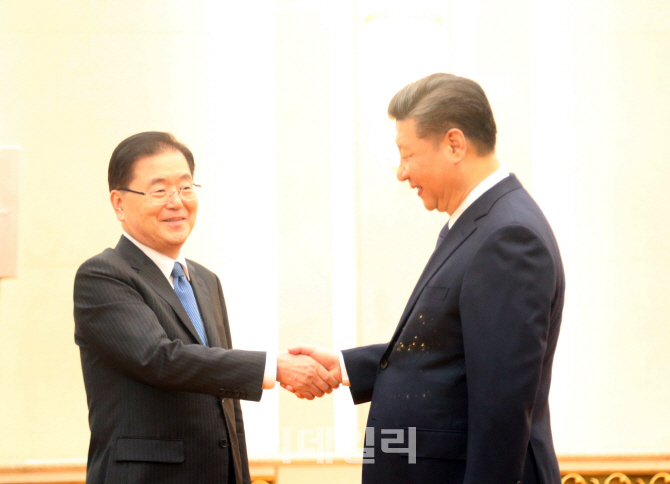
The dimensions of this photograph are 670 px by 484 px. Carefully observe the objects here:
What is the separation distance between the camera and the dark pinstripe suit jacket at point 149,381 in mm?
2230

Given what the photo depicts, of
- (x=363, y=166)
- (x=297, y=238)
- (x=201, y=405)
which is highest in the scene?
(x=363, y=166)

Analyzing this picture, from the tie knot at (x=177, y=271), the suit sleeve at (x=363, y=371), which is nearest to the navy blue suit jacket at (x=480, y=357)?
the suit sleeve at (x=363, y=371)

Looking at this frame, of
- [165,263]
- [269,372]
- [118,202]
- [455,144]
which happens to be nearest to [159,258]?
[165,263]

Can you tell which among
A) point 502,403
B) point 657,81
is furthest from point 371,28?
point 502,403

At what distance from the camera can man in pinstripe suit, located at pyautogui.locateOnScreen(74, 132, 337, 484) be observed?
7.34 feet

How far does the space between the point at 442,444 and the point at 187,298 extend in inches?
42.3

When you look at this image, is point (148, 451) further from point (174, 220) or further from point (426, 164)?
point (426, 164)

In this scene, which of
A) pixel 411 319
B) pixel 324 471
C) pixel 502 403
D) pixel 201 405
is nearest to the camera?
pixel 502 403

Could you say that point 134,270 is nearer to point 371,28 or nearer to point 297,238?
point 297,238

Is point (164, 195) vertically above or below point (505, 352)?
above

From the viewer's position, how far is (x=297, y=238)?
380 centimetres

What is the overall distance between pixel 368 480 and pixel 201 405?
24.2 inches

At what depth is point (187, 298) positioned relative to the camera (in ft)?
8.34

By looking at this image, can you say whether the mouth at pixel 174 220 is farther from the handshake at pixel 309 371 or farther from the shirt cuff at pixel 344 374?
the shirt cuff at pixel 344 374
